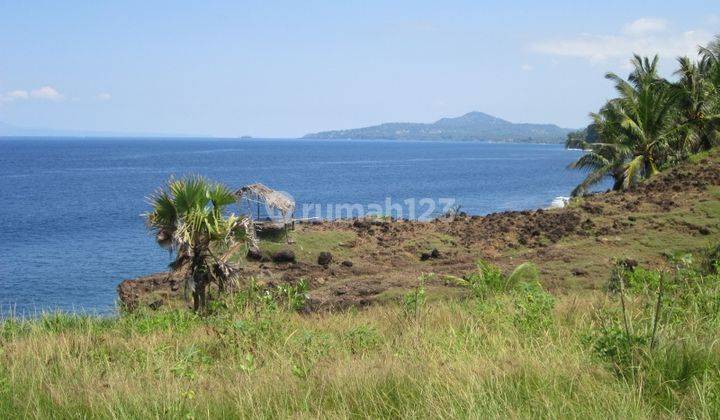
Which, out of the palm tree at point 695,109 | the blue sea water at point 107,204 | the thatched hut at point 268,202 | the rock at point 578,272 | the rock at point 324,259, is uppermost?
the palm tree at point 695,109

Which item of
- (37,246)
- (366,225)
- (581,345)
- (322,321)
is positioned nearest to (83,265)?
(37,246)

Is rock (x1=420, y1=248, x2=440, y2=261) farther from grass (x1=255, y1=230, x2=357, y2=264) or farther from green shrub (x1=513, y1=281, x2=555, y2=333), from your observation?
green shrub (x1=513, y1=281, x2=555, y2=333)

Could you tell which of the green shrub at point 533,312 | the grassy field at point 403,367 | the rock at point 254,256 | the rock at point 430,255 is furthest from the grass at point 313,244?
the green shrub at point 533,312

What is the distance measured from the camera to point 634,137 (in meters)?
33.4

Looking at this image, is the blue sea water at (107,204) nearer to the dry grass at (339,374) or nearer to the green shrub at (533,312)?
the dry grass at (339,374)

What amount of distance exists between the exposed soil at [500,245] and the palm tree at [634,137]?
19.9 feet

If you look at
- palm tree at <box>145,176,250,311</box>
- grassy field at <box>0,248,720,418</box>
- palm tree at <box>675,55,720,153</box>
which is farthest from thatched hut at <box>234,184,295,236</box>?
palm tree at <box>675,55,720,153</box>

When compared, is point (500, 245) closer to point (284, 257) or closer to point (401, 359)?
point (284, 257)

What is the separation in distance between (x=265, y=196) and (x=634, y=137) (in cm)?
1920

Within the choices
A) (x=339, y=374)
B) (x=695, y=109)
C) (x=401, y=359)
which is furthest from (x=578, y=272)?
(x=695, y=109)

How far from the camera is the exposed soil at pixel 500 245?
57.0 ft

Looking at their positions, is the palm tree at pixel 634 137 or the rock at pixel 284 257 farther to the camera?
the palm tree at pixel 634 137

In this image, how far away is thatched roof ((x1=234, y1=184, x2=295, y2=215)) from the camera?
20.4m

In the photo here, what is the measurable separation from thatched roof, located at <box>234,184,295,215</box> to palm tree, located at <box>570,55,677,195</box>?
52.7ft
